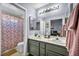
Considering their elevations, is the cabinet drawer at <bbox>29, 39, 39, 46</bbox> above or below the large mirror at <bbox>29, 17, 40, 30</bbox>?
below

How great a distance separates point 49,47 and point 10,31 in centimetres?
76

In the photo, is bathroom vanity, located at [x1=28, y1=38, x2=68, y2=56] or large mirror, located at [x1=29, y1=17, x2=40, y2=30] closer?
bathroom vanity, located at [x1=28, y1=38, x2=68, y2=56]

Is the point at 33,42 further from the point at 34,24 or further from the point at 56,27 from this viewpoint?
the point at 56,27

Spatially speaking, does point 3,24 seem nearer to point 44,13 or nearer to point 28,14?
point 28,14

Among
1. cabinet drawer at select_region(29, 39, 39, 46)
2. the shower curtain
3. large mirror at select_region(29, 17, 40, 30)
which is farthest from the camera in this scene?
cabinet drawer at select_region(29, 39, 39, 46)

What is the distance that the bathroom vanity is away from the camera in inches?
53.4

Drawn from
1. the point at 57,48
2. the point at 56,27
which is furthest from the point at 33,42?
the point at 56,27

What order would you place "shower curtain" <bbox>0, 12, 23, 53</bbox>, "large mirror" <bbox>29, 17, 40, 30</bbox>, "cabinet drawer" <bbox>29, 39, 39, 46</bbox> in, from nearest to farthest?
"shower curtain" <bbox>0, 12, 23, 53</bbox>, "large mirror" <bbox>29, 17, 40, 30</bbox>, "cabinet drawer" <bbox>29, 39, 39, 46</bbox>

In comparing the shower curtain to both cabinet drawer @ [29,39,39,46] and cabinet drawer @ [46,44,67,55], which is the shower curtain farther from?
cabinet drawer @ [46,44,67,55]

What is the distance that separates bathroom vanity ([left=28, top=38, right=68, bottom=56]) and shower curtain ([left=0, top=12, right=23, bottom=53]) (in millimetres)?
350

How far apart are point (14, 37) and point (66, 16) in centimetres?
88

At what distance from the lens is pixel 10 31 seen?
4.37 ft

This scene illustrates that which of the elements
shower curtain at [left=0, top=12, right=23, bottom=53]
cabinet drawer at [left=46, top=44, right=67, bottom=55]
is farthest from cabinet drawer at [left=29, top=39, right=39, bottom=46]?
shower curtain at [left=0, top=12, right=23, bottom=53]

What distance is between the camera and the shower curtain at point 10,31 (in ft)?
4.23
